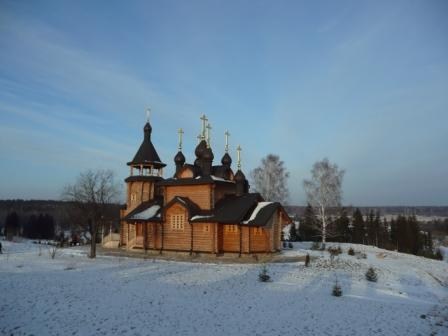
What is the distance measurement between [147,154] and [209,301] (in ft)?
61.1

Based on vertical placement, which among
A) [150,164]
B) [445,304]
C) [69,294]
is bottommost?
[445,304]

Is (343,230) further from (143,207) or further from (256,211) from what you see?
(143,207)

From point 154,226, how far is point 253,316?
15.8 metres

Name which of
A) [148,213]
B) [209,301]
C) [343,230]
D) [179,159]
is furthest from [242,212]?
[343,230]

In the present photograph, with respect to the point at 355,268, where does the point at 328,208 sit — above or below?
above

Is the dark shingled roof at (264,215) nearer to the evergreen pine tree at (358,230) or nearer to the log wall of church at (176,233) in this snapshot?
the log wall of church at (176,233)

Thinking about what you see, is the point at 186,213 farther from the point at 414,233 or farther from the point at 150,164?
the point at 414,233

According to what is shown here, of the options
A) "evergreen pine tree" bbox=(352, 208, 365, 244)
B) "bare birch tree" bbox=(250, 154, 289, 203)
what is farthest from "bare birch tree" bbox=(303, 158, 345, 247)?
"evergreen pine tree" bbox=(352, 208, 365, 244)

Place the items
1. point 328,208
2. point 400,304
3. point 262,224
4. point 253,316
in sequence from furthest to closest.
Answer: point 328,208 → point 262,224 → point 400,304 → point 253,316

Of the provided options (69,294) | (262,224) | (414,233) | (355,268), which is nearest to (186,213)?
(262,224)

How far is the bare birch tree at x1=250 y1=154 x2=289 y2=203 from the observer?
3319cm

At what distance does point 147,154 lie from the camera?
2841 cm

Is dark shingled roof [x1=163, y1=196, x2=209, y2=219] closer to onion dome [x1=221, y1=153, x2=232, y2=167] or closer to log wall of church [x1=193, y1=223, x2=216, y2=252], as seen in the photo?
log wall of church [x1=193, y1=223, x2=216, y2=252]

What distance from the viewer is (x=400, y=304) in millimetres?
12141
